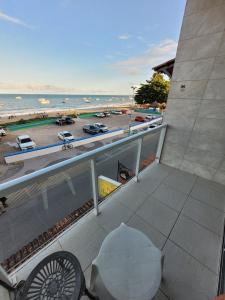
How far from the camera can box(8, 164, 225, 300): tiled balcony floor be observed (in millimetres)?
1214

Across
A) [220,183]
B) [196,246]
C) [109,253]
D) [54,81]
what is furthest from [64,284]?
[54,81]

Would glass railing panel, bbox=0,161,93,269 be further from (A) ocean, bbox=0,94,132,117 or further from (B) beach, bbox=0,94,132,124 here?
(A) ocean, bbox=0,94,132,117

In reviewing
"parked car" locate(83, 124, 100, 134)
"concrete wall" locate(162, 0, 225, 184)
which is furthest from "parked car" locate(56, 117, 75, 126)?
"concrete wall" locate(162, 0, 225, 184)

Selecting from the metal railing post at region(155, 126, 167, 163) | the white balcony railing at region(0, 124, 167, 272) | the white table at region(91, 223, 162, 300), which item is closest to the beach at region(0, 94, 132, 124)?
the white balcony railing at region(0, 124, 167, 272)

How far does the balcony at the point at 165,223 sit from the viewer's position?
119 centimetres

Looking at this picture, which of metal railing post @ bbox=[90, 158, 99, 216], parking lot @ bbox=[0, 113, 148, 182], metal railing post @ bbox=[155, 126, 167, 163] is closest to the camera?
metal railing post @ bbox=[90, 158, 99, 216]

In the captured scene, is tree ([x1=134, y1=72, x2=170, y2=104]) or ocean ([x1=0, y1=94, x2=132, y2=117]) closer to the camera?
tree ([x1=134, y1=72, x2=170, y2=104])

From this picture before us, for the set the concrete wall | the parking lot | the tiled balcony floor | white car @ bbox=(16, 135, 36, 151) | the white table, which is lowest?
the parking lot

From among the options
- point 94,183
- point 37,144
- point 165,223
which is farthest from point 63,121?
point 165,223

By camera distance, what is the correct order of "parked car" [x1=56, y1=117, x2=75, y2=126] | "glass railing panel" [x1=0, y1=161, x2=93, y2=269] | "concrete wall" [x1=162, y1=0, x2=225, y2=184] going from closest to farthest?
"concrete wall" [x1=162, y1=0, x2=225, y2=184], "glass railing panel" [x1=0, y1=161, x2=93, y2=269], "parked car" [x1=56, y1=117, x2=75, y2=126]

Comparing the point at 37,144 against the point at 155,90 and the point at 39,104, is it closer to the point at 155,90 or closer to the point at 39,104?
the point at 155,90

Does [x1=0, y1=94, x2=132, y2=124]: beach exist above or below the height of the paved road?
below

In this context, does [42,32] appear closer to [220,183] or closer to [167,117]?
[167,117]

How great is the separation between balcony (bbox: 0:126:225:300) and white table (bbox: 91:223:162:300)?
1.57 ft
